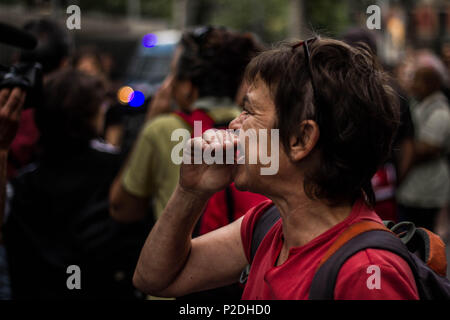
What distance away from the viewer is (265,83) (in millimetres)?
1444

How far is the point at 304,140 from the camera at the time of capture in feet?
4.51

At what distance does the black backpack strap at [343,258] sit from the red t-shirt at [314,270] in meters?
0.01

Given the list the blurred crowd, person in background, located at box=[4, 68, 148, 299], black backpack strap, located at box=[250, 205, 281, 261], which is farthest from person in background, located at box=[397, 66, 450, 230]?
black backpack strap, located at box=[250, 205, 281, 261]

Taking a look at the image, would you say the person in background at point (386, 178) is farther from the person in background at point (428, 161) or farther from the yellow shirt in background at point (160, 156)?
the person in background at point (428, 161)

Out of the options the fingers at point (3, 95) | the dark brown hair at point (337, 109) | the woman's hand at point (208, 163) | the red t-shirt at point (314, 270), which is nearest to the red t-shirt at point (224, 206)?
the red t-shirt at point (314, 270)

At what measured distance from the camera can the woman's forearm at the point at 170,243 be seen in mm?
1575

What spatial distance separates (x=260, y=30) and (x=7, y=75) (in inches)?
1058

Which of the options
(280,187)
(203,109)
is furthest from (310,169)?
(203,109)

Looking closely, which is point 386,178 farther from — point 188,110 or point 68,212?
point 68,212

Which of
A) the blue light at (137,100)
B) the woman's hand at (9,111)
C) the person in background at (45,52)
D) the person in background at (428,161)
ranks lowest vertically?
the person in background at (428,161)

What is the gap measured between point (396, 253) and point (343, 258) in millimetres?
117

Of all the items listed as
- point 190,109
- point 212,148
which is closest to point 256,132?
point 212,148

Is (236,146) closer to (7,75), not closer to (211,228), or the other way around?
(211,228)
